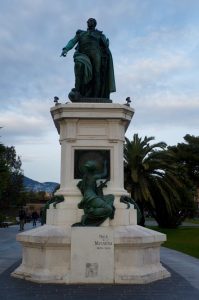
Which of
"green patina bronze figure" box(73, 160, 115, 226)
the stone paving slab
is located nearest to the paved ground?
the stone paving slab

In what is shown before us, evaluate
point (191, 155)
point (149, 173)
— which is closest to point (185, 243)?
point (149, 173)

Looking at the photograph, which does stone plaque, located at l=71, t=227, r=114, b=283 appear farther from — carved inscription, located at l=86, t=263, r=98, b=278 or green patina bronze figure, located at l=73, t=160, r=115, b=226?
green patina bronze figure, located at l=73, t=160, r=115, b=226

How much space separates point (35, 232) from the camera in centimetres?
916

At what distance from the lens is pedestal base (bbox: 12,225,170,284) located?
848 cm

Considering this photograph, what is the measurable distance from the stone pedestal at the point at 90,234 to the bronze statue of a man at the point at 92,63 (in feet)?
3.72

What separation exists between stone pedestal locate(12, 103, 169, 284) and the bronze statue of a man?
1.13 metres

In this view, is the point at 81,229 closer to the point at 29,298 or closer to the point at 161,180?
the point at 29,298

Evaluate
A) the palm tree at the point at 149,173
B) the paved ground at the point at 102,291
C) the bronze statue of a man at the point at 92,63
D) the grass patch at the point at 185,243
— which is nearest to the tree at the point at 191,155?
the palm tree at the point at 149,173

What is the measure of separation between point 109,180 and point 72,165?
2.83 feet

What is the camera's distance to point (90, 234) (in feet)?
28.3

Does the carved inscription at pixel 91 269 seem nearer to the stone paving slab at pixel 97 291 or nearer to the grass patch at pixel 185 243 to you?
the stone paving slab at pixel 97 291

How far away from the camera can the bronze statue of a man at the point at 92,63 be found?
10.9 meters

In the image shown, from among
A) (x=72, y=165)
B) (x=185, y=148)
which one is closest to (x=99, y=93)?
(x=72, y=165)

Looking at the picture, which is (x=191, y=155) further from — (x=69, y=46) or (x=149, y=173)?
(x=69, y=46)
